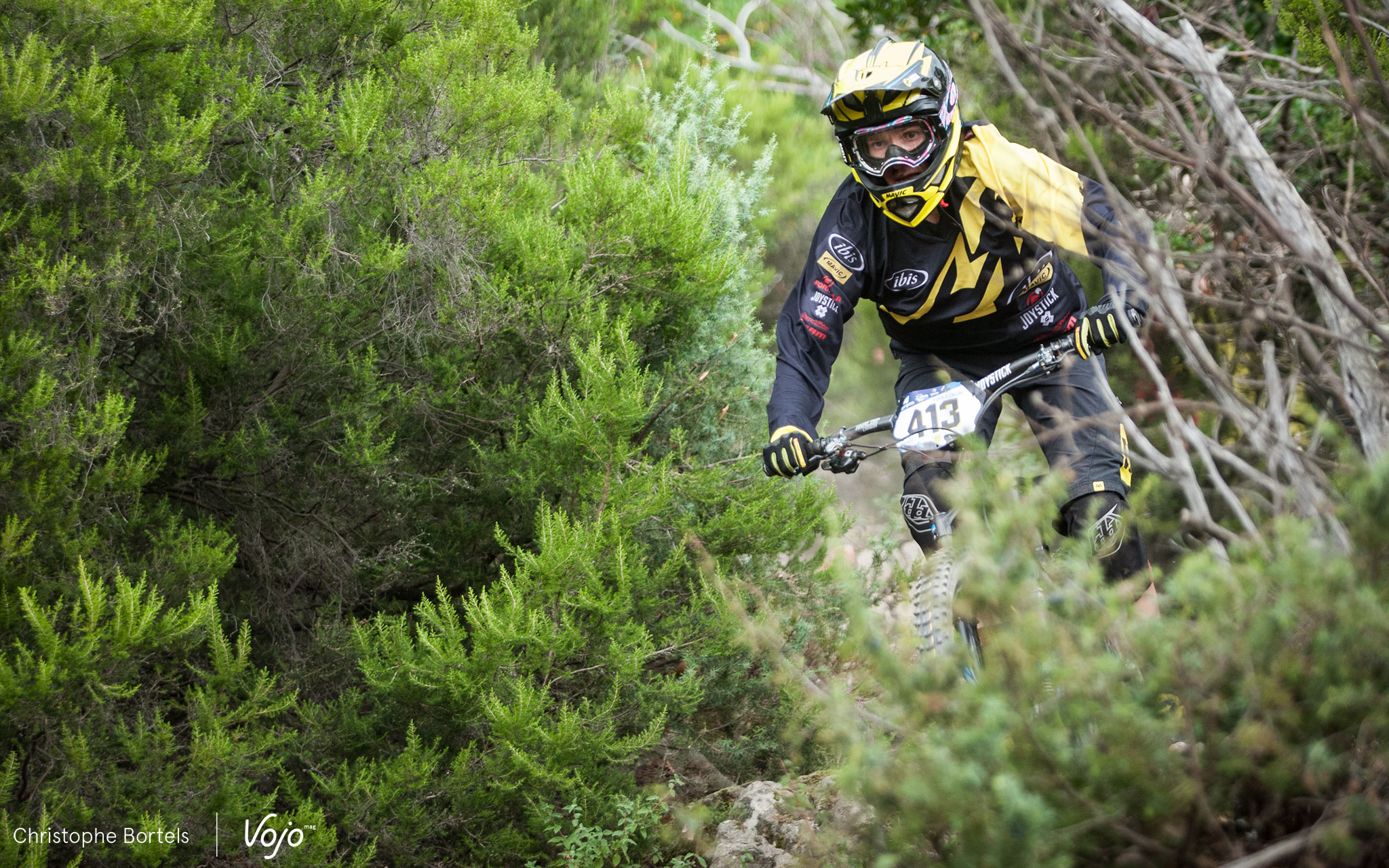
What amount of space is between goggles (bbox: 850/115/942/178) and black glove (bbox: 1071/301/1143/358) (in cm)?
76

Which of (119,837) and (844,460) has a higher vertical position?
(844,460)

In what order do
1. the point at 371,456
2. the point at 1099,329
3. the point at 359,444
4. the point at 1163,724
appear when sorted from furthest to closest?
the point at 359,444
the point at 371,456
the point at 1099,329
the point at 1163,724

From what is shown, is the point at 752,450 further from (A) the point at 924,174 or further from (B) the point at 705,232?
(A) the point at 924,174

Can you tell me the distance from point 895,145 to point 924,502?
3.88 ft

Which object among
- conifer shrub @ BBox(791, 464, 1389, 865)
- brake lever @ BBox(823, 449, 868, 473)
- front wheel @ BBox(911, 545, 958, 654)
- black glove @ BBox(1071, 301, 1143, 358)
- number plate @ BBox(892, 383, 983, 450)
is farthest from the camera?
brake lever @ BBox(823, 449, 868, 473)

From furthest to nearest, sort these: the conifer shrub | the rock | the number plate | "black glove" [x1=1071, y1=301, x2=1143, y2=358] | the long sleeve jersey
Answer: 1. the rock
2. the long sleeve jersey
3. the number plate
4. "black glove" [x1=1071, y1=301, x2=1143, y2=358]
5. the conifer shrub

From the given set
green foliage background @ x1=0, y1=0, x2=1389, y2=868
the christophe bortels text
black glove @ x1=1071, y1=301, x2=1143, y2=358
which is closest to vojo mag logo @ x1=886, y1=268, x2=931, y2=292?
black glove @ x1=1071, y1=301, x2=1143, y2=358

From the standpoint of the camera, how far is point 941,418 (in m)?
3.11

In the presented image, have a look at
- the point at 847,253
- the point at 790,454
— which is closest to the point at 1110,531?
the point at 790,454

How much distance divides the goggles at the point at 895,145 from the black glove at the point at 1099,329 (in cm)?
76

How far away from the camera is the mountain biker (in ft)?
10.8

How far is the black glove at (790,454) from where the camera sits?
3.27 meters

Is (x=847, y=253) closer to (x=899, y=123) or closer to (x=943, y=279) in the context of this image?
(x=943, y=279)

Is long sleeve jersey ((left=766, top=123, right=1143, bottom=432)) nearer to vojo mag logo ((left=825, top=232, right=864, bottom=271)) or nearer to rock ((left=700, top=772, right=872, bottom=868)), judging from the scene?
vojo mag logo ((left=825, top=232, right=864, bottom=271))
